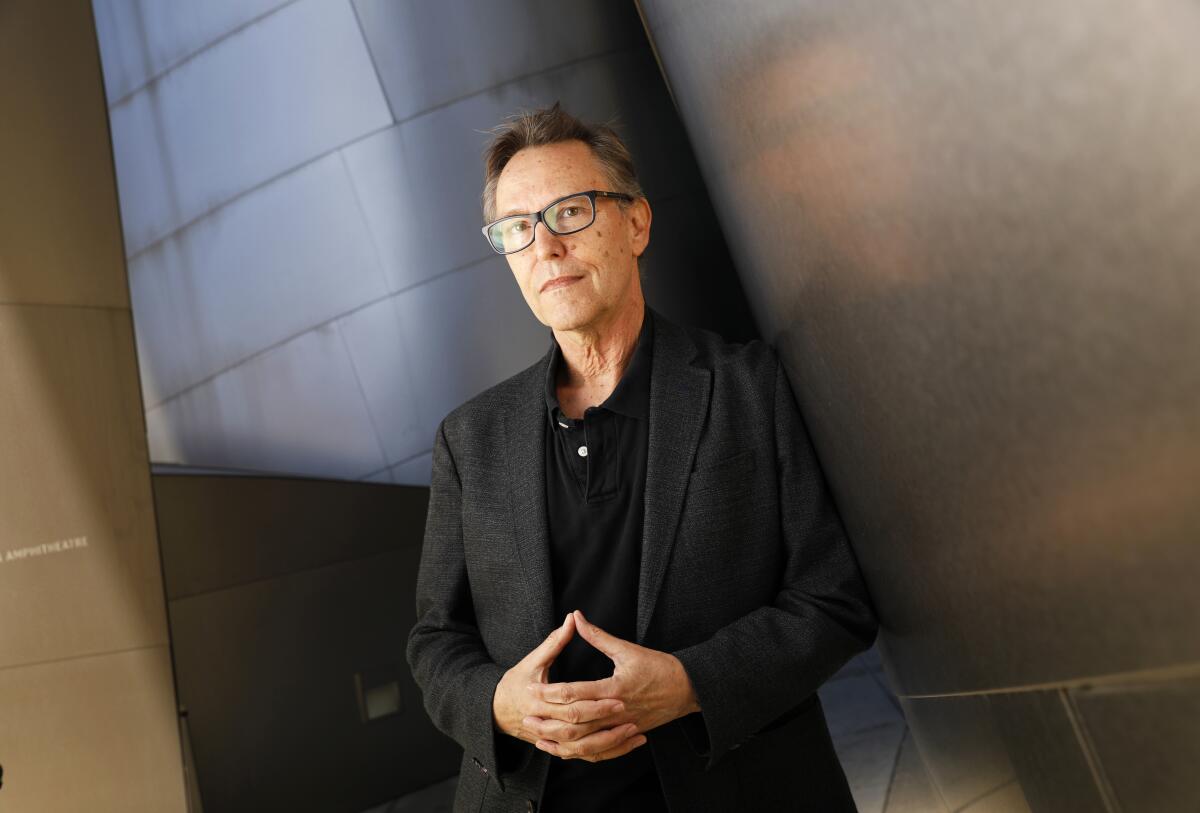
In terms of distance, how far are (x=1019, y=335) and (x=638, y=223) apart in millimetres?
1436

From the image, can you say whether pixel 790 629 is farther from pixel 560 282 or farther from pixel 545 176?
pixel 545 176


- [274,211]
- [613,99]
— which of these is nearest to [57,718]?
[274,211]

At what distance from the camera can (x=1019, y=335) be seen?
93 centimetres

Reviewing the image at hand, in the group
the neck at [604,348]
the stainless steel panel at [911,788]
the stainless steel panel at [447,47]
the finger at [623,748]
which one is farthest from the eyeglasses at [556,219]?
the stainless steel panel at [447,47]

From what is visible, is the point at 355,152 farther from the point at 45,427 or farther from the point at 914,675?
the point at 914,675

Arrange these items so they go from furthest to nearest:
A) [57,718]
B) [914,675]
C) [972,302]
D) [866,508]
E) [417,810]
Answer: [417,810] → [57,718] → [914,675] → [866,508] → [972,302]

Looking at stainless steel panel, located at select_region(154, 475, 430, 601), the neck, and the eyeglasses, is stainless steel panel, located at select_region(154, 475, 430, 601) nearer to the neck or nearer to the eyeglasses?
the neck

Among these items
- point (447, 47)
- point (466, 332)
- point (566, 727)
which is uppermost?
point (447, 47)

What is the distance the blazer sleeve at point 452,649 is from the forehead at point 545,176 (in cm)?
60

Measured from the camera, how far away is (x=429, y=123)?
12.5 feet

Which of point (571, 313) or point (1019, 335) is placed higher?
point (571, 313)

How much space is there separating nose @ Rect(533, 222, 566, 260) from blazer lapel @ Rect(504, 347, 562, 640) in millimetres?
273

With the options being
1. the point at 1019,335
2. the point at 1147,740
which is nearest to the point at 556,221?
Answer: the point at 1019,335

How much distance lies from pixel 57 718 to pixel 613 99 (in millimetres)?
3031
